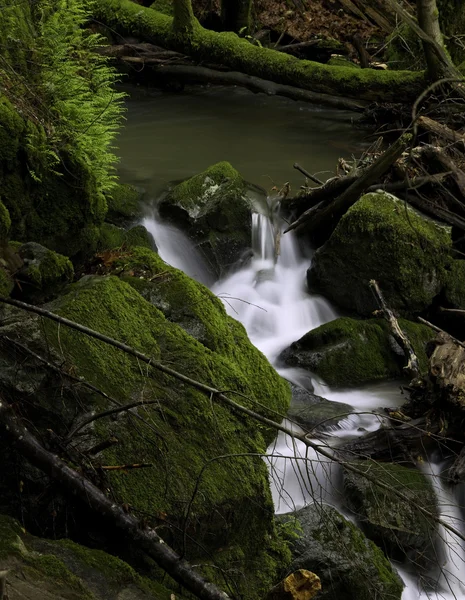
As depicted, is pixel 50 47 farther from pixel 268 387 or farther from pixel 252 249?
pixel 252 249

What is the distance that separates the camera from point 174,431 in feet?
15.1

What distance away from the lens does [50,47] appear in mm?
6930

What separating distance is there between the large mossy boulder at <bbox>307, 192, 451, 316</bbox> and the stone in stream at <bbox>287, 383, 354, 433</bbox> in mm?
2045

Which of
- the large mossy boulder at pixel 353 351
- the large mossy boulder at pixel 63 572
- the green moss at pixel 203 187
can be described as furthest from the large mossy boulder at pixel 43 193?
the large mossy boulder at pixel 63 572

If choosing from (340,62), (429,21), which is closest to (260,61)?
(429,21)

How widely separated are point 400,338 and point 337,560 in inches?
145

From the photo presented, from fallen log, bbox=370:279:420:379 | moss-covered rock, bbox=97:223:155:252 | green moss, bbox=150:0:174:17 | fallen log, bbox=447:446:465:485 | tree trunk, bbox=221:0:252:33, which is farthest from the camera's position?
tree trunk, bbox=221:0:252:33

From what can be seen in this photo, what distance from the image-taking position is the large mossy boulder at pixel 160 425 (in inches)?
171

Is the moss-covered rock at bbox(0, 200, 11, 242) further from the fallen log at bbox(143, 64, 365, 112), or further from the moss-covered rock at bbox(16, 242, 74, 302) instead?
the fallen log at bbox(143, 64, 365, 112)

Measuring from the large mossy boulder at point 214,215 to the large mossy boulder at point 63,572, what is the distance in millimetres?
6519

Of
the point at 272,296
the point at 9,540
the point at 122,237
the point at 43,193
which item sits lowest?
the point at 9,540

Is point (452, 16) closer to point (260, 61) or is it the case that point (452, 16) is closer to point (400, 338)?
point (260, 61)

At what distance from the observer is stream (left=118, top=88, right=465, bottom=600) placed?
22.0 ft

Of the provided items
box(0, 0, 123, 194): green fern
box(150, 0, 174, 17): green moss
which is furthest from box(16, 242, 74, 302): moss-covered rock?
box(150, 0, 174, 17): green moss
